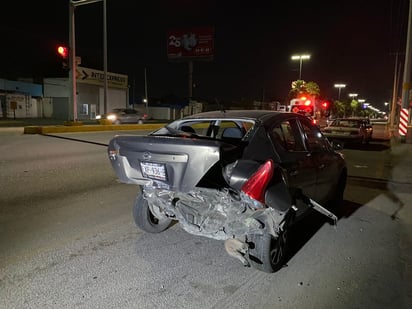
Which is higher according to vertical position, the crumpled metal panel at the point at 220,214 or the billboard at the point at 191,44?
the billboard at the point at 191,44

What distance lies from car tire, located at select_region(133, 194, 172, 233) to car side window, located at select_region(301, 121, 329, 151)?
2262 millimetres

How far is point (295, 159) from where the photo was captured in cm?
399

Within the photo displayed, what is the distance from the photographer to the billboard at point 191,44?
42.0 meters

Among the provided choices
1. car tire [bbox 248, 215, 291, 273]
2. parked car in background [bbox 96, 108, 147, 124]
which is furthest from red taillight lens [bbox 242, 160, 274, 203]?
parked car in background [bbox 96, 108, 147, 124]

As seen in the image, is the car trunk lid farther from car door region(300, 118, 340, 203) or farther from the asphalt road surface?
car door region(300, 118, 340, 203)

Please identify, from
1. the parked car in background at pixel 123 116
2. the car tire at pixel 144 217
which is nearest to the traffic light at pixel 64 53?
the parked car in background at pixel 123 116

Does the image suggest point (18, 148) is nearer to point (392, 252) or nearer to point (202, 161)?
point (202, 161)

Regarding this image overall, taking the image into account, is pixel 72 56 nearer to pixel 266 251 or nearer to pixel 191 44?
pixel 266 251

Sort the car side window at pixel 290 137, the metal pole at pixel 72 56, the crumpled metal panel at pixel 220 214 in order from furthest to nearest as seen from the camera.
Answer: the metal pole at pixel 72 56
the car side window at pixel 290 137
the crumpled metal panel at pixel 220 214

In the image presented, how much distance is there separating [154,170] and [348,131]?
1552 centimetres

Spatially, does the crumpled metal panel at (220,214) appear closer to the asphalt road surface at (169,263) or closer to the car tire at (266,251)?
the car tire at (266,251)

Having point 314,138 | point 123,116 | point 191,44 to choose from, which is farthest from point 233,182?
point 191,44

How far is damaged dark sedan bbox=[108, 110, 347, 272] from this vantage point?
3.25m

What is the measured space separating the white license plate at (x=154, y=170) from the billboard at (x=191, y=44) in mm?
40117
